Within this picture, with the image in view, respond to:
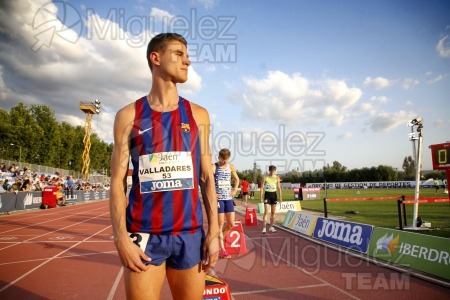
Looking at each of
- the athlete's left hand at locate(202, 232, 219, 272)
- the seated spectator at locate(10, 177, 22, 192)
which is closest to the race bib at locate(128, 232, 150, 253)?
the athlete's left hand at locate(202, 232, 219, 272)

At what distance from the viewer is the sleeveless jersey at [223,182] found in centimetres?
745

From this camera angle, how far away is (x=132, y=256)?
5.50 ft

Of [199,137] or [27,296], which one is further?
[27,296]

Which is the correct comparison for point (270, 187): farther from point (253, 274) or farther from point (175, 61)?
point (175, 61)

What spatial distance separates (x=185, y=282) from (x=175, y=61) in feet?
5.30

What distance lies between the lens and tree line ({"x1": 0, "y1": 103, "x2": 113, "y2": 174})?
5216cm

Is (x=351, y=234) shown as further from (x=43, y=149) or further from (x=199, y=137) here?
(x=43, y=149)

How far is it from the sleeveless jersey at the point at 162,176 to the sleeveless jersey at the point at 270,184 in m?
8.44

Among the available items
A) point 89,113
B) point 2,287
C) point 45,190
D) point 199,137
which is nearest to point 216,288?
point 199,137

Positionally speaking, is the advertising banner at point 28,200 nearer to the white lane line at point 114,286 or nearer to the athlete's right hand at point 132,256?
the white lane line at point 114,286

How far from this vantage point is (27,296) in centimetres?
473

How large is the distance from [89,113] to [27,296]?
5444 centimetres

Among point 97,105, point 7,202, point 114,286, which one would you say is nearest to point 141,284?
point 114,286

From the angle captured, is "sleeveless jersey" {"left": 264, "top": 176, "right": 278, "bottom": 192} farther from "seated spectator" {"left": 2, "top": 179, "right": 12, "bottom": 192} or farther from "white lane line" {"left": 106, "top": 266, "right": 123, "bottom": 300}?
"seated spectator" {"left": 2, "top": 179, "right": 12, "bottom": 192}
